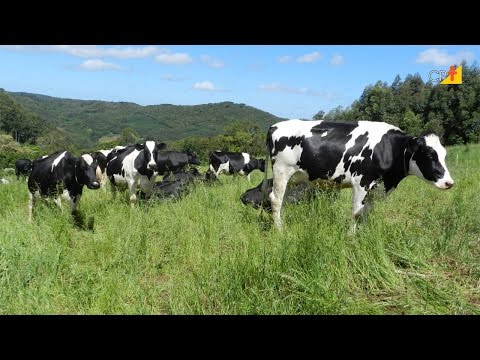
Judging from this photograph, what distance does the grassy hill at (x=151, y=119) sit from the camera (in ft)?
408

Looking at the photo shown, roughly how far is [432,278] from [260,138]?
203ft

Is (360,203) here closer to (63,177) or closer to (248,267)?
(248,267)

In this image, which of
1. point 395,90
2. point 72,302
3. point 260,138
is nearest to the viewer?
point 72,302

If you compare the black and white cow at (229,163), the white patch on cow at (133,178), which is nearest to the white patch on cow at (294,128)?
the white patch on cow at (133,178)

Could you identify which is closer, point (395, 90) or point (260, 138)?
point (260, 138)

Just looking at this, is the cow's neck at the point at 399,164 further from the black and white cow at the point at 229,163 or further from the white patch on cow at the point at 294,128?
the black and white cow at the point at 229,163

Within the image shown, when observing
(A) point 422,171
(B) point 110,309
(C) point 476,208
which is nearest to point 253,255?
(B) point 110,309

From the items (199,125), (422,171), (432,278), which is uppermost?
(199,125)

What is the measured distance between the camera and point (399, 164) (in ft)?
17.4
